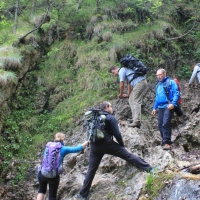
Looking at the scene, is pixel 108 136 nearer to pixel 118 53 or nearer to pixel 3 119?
pixel 3 119

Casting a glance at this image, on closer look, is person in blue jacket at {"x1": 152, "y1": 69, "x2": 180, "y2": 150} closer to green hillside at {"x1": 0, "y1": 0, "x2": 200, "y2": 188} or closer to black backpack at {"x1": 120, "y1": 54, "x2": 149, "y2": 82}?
black backpack at {"x1": 120, "y1": 54, "x2": 149, "y2": 82}

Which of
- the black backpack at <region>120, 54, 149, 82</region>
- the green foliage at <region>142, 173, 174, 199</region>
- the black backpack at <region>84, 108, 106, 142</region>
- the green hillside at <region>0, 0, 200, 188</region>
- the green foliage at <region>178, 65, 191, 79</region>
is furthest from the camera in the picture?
the green foliage at <region>178, 65, 191, 79</region>

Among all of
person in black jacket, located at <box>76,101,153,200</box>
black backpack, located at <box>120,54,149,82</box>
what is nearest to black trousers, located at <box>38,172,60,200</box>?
person in black jacket, located at <box>76,101,153,200</box>

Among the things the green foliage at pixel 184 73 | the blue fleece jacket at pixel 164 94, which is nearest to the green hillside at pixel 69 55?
the green foliage at pixel 184 73

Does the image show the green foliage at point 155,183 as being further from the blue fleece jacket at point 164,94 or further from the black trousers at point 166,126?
the blue fleece jacket at point 164,94

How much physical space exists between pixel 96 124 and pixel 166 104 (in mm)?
2313

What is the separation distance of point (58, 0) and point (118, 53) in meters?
5.29

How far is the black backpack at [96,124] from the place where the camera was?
5.84 metres

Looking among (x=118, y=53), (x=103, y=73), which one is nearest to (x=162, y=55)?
(x=118, y=53)

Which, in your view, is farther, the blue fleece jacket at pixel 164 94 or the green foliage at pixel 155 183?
the blue fleece jacket at pixel 164 94

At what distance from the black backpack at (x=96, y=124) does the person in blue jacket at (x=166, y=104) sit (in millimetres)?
1954

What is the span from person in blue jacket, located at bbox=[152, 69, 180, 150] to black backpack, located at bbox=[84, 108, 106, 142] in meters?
1.95

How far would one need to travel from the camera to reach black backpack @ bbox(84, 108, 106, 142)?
5840 mm

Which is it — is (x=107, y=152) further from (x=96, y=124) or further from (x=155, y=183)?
(x=155, y=183)
